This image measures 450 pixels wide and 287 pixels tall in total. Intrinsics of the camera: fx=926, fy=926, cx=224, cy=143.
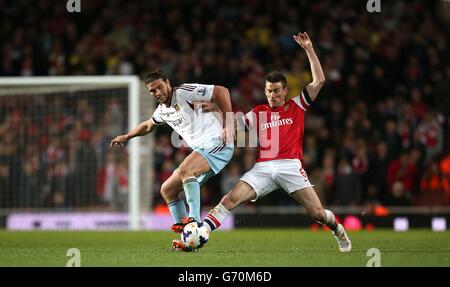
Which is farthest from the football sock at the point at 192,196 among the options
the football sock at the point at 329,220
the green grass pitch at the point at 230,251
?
the football sock at the point at 329,220

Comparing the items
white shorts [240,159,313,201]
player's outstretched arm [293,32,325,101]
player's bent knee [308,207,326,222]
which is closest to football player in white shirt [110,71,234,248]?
white shorts [240,159,313,201]

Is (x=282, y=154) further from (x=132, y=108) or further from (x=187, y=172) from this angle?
(x=132, y=108)

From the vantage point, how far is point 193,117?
373 inches

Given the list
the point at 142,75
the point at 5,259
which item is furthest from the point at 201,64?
the point at 5,259

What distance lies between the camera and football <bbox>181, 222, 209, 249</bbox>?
850cm

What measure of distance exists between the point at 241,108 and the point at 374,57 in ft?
10.2

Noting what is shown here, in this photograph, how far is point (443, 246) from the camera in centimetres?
973

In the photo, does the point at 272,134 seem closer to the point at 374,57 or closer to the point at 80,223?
the point at 80,223

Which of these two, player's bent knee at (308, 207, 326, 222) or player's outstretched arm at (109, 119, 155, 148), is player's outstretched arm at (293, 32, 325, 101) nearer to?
player's bent knee at (308, 207, 326, 222)

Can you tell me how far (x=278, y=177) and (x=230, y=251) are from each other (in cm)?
88

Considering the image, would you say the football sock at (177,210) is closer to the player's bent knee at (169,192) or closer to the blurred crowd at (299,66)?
the player's bent knee at (169,192)

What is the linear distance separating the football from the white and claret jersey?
1.07 m

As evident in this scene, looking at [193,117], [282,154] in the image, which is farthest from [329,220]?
[193,117]

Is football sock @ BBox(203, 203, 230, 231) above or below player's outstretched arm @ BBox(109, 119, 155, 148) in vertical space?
below
